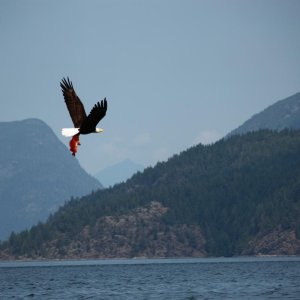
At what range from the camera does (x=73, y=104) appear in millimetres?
35625

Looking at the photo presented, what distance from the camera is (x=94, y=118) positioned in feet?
112

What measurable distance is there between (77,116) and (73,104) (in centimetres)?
73

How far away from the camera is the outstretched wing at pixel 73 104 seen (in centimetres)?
3484

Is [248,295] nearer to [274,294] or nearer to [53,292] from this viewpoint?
[274,294]

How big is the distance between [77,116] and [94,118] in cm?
109

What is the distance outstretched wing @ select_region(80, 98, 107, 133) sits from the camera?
33938 millimetres

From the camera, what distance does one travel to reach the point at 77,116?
35.1m

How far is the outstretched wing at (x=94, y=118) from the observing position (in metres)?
33.9

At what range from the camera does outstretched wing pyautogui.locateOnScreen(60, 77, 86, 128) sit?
3484 cm

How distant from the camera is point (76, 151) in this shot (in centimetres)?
3256

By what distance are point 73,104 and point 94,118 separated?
173cm

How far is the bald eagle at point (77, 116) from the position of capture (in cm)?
3305

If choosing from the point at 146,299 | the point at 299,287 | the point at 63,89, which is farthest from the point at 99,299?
the point at 63,89

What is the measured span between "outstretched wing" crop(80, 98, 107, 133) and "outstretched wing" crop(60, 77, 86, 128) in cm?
34
